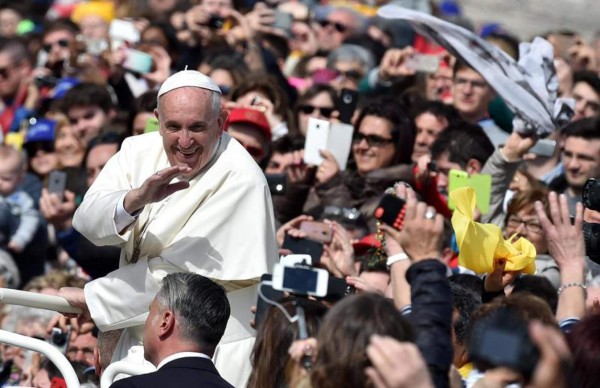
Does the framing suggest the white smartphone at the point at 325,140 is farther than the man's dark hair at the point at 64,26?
No

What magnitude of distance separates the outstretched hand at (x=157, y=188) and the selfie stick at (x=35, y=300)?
55cm

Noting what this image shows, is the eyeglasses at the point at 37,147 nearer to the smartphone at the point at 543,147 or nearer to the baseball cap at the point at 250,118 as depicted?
the baseball cap at the point at 250,118

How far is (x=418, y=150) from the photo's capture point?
9781mm

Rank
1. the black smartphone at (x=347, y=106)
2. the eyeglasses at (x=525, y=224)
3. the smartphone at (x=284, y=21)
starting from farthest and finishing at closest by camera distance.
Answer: the smartphone at (x=284, y=21) → the black smartphone at (x=347, y=106) → the eyeglasses at (x=525, y=224)

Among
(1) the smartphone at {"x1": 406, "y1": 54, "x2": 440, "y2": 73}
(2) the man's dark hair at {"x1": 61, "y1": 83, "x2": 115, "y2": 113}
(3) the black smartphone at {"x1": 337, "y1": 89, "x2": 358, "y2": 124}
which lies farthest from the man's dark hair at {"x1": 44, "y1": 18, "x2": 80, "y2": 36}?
(3) the black smartphone at {"x1": 337, "y1": 89, "x2": 358, "y2": 124}

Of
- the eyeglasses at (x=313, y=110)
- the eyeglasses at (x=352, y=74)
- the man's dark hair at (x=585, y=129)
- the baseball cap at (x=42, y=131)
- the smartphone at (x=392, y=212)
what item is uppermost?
the smartphone at (x=392, y=212)

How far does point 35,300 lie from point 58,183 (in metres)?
4.15

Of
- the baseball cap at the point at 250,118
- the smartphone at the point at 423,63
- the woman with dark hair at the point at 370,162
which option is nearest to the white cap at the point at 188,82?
the woman with dark hair at the point at 370,162

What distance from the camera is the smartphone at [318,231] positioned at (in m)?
7.49

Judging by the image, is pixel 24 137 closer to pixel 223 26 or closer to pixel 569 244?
pixel 223 26

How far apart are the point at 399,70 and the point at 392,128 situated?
1.83 meters

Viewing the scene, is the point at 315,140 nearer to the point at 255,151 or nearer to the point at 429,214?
the point at 255,151

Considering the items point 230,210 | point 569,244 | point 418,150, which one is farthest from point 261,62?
point 569,244

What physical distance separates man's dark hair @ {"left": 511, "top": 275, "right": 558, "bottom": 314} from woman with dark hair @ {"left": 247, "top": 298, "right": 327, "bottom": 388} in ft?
4.38
